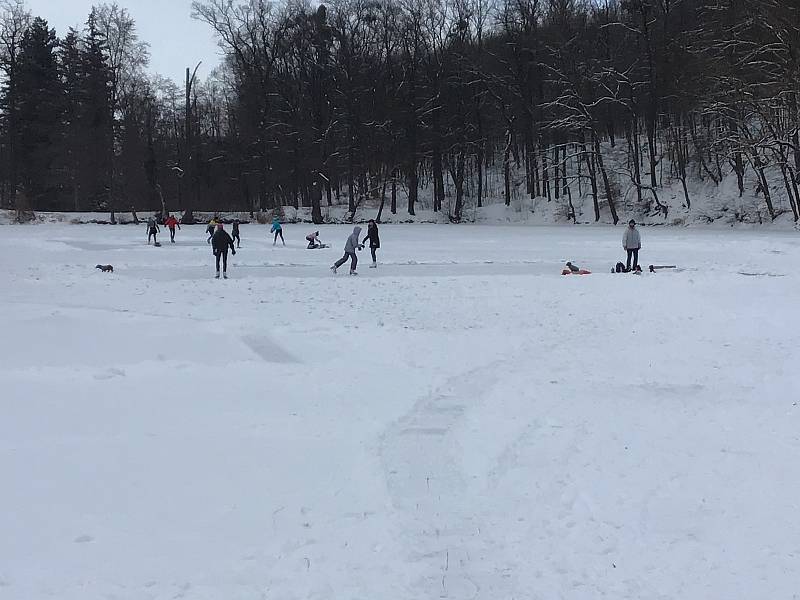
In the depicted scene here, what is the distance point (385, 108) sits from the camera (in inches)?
2067

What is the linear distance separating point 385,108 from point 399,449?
159 ft

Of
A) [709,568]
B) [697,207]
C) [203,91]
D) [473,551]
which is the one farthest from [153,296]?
[203,91]

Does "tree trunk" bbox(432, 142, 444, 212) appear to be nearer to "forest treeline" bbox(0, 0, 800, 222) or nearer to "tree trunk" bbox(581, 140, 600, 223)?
"forest treeline" bbox(0, 0, 800, 222)

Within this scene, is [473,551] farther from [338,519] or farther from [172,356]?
[172,356]

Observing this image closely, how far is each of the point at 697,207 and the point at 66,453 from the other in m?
41.0

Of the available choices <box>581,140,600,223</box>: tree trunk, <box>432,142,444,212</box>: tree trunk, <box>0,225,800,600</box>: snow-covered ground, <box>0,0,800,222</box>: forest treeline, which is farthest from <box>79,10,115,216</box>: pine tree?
<box>0,225,800,600</box>: snow-covered ground

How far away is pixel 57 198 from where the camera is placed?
183 ft

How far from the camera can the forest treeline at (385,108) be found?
46594mm

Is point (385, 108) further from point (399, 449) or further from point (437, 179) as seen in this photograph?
point (399, 449)

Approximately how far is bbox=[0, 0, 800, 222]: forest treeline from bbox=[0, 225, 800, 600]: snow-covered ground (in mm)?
34857

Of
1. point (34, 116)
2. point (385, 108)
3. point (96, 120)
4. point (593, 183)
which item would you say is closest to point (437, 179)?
point (385, 108)

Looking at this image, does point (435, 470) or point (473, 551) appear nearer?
point (473, 551)

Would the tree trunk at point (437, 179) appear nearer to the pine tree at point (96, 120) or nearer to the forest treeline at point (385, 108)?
the forest treeline at point (385, 108)

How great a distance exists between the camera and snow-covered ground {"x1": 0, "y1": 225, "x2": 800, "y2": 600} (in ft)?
15.3
